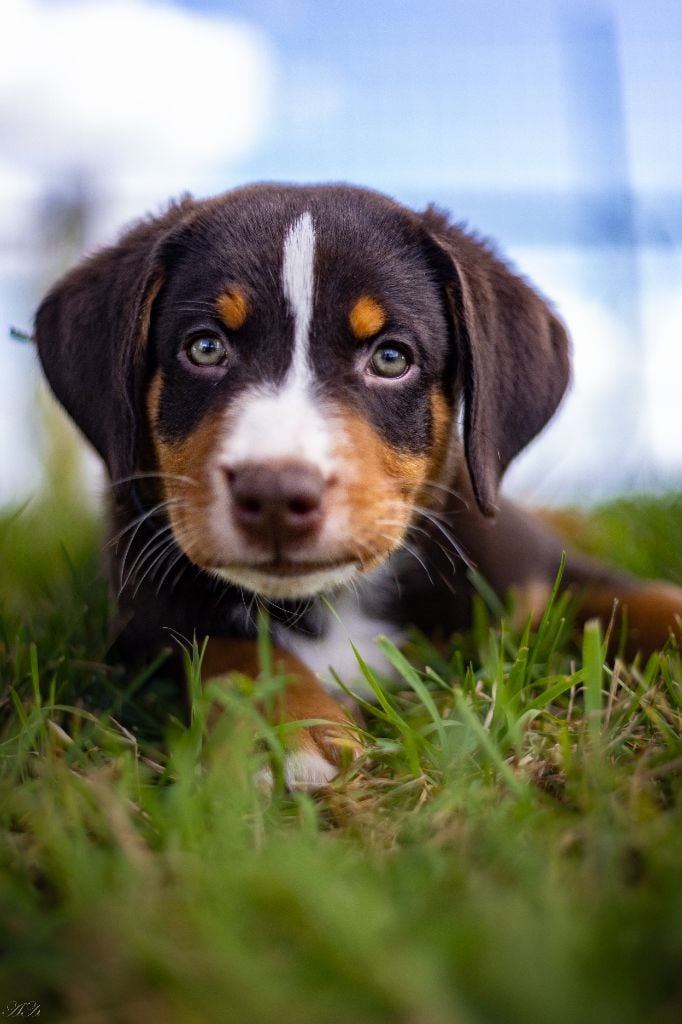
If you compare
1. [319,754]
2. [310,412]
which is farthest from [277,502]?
[319,754]

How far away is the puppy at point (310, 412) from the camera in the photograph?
8.18 feet

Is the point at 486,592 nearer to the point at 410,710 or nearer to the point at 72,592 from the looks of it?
the point at 410,710

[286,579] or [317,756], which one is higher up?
[286,579]

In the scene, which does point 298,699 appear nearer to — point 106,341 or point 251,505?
point 251,505

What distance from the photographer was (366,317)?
9.02 ft

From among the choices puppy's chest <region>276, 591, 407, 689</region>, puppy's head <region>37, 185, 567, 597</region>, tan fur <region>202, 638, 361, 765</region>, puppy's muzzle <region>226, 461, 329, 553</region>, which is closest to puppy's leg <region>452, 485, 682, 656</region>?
puppy's head <region>37, 185, 567, 597</region>

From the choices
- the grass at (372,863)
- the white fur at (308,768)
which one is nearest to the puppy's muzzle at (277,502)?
the grass at (372,863)

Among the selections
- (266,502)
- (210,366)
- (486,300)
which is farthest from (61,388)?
(486,300)

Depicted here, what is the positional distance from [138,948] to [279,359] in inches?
67.6

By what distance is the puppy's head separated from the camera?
2461 mm

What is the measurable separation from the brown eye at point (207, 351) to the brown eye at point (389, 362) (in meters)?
0.42

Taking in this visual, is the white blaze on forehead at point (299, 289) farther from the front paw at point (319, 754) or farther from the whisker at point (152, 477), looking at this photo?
the front paw at point (319, 754)

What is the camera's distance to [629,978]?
3.63ft

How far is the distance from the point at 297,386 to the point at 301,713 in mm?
823
